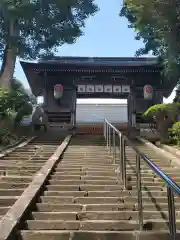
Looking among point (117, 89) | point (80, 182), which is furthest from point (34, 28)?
point (80, 182)

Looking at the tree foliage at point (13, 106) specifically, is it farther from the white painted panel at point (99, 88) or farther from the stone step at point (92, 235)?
the stone step at point (92, 235)

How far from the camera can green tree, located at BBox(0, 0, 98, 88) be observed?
60.4 ft

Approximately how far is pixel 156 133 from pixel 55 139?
15.1ft

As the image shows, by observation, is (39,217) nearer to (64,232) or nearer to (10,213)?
(10,213)

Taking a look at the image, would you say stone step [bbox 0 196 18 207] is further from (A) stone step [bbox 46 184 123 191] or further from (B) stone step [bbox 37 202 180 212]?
(A) stone step [bbox 46 184 123 191]

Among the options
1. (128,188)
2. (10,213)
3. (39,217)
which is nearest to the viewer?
(10,213)

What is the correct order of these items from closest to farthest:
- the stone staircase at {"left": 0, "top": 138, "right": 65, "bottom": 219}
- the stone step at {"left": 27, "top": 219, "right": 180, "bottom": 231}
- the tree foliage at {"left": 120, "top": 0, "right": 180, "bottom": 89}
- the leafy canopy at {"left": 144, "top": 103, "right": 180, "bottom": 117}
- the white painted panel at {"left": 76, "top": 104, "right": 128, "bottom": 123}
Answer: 1. the stone step at {"left": 27, "top": 219, "right": 180, "bottom": 231}
2. the stone staircase at {"left": 0, "top": 138, "right": 65, "bottom": 219}
3. the leafy canopy at {"left": 144, "top": 103, "right": 180, "bottom": 117}
4. the tree foliage at {"left": 120, "top": 0, "right": 180, "bottom": 89}
5. the white painted panel at {"left": 76, "top": 104, "right": 128, "bottom": 123}

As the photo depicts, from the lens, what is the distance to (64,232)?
12.5ft

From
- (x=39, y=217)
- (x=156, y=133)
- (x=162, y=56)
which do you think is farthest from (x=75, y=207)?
(x=162, y=56)

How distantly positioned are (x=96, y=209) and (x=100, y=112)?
2686 centimetres

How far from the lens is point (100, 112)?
31688 millimetres

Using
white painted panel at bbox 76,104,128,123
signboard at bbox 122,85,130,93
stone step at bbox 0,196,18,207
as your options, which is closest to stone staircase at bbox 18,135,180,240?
stone step at bbox 0,196,18,207

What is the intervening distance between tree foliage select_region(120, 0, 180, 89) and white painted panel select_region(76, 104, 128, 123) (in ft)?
41.7

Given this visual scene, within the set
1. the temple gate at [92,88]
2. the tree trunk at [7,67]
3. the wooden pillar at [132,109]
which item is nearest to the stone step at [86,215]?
the wooden pillar at [132,109]
